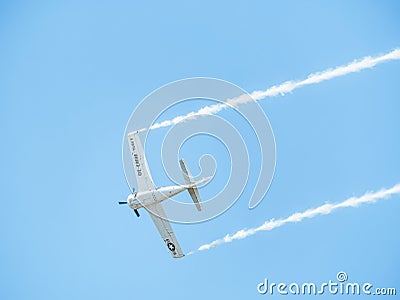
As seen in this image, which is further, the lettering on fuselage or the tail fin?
the lettering on fuselage

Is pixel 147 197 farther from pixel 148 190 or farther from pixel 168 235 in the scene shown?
pixel 168 235

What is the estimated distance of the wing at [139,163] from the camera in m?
46.0

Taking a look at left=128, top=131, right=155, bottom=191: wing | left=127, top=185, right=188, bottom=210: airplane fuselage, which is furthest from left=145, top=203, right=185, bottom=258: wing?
left=128, top=131, right=155, bottom=191: wing

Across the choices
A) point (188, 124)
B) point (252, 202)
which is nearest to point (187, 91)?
point (188, 124)

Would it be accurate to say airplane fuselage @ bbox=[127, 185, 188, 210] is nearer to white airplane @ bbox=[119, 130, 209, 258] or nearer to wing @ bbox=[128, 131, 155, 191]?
white airplane @ bbox=[119, 130, 209, 258]

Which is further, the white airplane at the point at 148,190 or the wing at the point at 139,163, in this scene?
the wing at the point at 139,163

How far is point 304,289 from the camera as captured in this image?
42750 mm

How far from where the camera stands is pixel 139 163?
46375 millimetres

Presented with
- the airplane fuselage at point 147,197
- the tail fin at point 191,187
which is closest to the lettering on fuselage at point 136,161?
the airplane fuselage at point 147,197

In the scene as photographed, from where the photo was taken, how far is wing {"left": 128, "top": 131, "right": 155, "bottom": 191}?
4597cm

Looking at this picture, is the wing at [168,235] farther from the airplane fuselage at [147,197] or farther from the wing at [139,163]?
the wing at [139,163]

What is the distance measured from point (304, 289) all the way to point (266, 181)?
7.20m

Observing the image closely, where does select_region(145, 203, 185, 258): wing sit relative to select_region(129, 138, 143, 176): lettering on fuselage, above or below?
below

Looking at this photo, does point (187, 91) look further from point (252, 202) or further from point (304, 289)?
point (304, 289)
